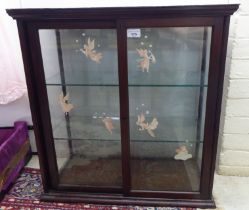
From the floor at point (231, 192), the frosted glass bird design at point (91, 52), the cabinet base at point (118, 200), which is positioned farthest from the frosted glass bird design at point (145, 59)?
the floor at point (231, 192)

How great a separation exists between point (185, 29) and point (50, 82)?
31.4 inches

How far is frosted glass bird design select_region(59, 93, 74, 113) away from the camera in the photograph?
1.49m

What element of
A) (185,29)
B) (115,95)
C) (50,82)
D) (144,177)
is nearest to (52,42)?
(50,82)

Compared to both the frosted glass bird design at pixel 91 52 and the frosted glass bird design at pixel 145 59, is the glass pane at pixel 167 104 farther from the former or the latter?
the frosted glass bird design at pixel 91 52

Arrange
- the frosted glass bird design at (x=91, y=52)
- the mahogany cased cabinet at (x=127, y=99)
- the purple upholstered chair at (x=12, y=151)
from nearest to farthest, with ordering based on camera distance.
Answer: the mahogany cased cabinet at (x=127, y=99), the frosted glass bird design at (x=91, y=52), the purple upholstered chair at (x=12, y=151)

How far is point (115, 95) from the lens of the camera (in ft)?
4.89

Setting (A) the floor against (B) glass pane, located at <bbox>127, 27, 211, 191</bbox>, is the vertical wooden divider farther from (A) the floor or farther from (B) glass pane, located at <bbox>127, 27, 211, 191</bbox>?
(A) the floor

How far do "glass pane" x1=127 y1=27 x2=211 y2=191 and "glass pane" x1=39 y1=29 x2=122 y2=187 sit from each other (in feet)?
0.41

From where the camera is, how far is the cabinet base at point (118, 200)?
5.09ft

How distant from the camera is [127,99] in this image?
137 cm

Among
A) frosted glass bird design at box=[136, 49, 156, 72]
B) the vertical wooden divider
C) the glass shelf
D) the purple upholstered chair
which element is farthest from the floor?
the purple upholstered chair

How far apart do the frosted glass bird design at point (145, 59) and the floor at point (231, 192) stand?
3.17ft

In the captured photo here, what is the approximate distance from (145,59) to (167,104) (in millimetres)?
327

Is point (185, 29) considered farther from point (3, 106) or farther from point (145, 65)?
point (3, 106)
